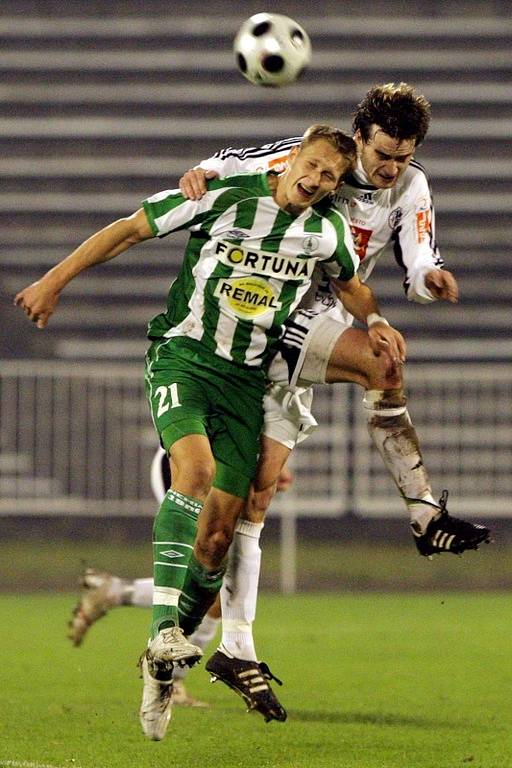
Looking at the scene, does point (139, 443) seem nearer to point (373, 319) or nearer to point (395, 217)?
point (395, 217)

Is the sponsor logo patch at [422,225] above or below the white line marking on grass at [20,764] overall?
above

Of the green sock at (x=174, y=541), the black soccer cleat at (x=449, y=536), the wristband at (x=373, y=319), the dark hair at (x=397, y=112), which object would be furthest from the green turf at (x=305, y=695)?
the dark hair at (x=397, y=112)

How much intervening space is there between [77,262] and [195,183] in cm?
53

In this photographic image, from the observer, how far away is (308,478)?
1274 centimetres

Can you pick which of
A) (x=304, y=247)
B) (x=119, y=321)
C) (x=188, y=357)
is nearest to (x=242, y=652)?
(x=188, y=357)

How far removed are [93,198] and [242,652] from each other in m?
11.7

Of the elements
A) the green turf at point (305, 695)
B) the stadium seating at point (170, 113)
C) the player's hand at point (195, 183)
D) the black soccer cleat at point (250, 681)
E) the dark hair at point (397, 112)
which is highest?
the stadium seating at point (170, 113)

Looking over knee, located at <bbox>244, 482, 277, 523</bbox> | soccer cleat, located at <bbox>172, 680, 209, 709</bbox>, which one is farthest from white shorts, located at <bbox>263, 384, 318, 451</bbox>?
soccer cleat, located at <bbox>172, 680, 209, 709</bbox>

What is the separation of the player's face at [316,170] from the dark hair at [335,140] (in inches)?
0.5

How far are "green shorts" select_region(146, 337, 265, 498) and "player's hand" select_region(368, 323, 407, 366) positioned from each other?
19.3 inches

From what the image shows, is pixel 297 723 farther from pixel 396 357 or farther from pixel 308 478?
pixel 308 478

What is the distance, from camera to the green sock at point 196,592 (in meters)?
5.67

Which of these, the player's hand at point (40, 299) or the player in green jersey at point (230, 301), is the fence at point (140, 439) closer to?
the player in green jersey at point (230, 301)

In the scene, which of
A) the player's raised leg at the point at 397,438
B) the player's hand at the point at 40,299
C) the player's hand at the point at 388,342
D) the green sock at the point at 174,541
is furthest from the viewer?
the player's raised leg at the point at 397,438
